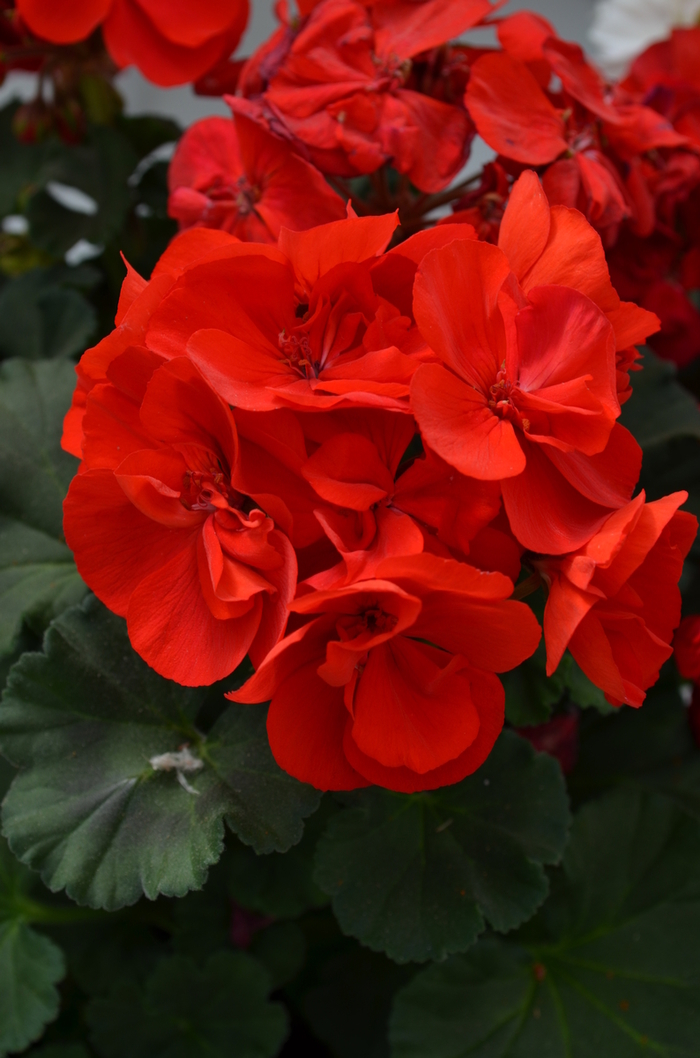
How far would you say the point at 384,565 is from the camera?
391mm

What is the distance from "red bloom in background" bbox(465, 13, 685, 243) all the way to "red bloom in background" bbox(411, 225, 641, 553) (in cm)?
20

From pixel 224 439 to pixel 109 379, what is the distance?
2.8 inches

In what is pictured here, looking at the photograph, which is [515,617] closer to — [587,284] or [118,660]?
[587,284]

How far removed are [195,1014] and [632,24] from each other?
139cm

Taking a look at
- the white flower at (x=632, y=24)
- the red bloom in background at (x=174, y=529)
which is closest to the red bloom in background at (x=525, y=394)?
the red bloom in background at (x=174, y=529)

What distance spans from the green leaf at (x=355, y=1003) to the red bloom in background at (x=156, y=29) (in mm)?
849

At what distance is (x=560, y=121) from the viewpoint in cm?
65

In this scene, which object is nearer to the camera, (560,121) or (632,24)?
(560,121)

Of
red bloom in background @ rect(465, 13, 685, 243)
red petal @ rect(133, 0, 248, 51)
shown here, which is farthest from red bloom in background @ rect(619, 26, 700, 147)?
red petal @ rect(133, 0, 248, 51)

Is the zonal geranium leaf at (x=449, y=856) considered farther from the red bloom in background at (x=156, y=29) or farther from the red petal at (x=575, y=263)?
the red bloom in background at (x=156, y=29)

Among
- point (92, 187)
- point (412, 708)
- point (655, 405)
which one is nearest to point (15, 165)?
point (92, 187)

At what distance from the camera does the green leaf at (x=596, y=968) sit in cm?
73

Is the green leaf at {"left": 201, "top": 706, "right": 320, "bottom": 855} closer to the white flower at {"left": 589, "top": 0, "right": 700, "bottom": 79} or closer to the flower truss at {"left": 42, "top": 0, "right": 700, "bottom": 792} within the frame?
the flower truss at {"left": 42, "top": 0, "right": 700, "bottom": 792}

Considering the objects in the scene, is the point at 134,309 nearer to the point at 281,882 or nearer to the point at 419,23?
the point at 419,23
